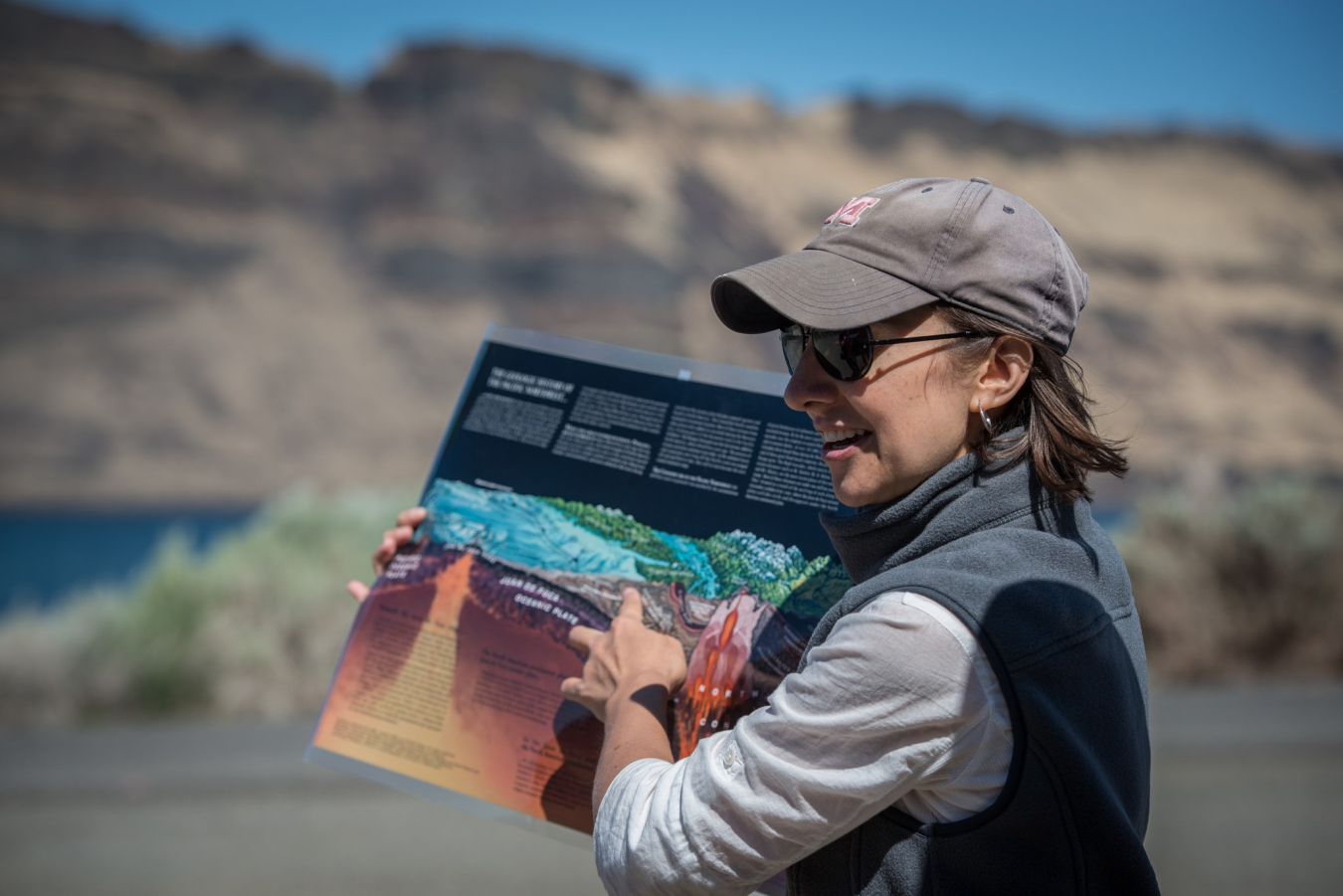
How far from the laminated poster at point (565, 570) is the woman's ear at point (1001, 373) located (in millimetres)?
429

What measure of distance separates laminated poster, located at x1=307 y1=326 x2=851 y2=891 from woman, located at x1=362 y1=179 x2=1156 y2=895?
247 mm

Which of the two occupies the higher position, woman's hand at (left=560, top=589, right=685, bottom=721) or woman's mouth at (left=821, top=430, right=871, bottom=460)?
woman's mouth at (left=821, top=430, right=871, bottom=460)

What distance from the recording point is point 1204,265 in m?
53.7

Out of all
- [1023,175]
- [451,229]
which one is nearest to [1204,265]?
[1023,175]

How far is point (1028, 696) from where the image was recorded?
116 cm

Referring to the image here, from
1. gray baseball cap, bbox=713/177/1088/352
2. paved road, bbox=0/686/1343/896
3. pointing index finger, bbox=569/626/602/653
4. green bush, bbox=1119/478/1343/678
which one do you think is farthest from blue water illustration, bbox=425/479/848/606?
green bush, bbox=1119/478/1343/678

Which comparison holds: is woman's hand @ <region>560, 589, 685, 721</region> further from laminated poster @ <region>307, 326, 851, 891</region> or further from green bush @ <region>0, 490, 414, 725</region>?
green bush @ <region>0, 490, 414, 725</region>

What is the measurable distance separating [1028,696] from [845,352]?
19.3 inches

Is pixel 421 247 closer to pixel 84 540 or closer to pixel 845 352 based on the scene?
pixel 84 540

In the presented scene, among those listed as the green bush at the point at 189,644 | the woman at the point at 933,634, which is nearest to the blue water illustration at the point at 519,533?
the woman at the point at 933,634

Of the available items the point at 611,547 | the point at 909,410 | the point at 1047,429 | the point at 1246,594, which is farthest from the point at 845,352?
the point at 1246,594

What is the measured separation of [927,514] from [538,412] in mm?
975

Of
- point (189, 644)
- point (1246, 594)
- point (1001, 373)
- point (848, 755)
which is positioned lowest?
point (189, 644)

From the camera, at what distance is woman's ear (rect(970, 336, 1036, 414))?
1.37 metres
